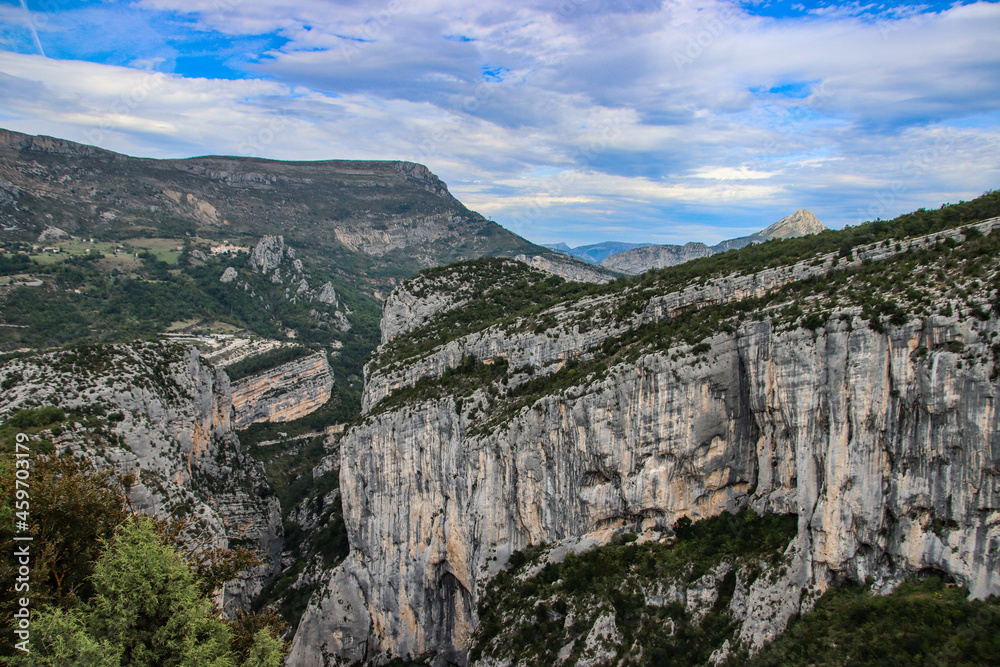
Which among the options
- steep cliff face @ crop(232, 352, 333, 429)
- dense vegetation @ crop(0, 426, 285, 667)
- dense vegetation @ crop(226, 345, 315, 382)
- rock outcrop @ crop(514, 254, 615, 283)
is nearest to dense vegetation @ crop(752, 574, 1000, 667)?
dense vegetation @ crop(0, 426, 285, 667)

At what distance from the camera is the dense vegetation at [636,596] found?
2466cm

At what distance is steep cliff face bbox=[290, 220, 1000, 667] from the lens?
20125 mm

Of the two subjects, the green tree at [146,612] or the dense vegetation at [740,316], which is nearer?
the green tree at [146,612]

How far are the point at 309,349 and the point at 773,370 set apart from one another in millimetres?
95961

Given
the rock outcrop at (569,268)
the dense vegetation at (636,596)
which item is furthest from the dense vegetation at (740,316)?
the rock outcrop at (569,268)

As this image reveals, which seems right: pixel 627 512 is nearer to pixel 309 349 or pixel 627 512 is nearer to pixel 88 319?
pixel 309 349

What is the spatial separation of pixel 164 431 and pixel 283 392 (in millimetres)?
53903

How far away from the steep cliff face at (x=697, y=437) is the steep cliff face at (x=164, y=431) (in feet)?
43.5

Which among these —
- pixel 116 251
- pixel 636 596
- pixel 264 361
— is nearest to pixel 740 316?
pixel 636 596

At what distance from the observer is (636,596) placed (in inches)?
1069

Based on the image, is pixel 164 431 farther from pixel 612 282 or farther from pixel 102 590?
pixel 612 282

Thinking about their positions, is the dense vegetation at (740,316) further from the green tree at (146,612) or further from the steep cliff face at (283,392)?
the steep cliff face at (283,392)

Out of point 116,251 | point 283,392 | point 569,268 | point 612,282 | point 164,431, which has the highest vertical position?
point 116,251

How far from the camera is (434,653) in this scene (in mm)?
40000
